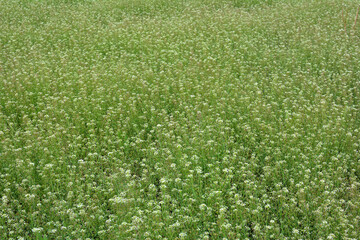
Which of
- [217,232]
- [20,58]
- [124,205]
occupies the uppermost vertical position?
[20,58]

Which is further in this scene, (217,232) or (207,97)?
(207,97)

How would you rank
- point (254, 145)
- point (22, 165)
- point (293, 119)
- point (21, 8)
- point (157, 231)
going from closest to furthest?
point (157, 231)
point (22, 165)
point (254, 145)
point (293, 119)
point (21, 8)

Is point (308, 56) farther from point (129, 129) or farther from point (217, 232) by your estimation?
point (217, 232)

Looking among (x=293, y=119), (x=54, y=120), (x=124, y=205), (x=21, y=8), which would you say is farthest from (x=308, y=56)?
(x=21, y=8)

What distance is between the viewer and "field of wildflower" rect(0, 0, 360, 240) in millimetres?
5211

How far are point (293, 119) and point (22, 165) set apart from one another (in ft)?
16.7

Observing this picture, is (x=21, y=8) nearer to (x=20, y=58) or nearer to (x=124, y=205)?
(x=20, y=58)

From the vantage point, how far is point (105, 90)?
356 inches

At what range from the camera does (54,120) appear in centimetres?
786

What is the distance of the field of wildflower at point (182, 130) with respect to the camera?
17.1 feet

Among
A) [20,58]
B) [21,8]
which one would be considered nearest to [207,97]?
[20,58]

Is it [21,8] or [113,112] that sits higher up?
[21,8]

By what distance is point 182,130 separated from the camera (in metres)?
6.88

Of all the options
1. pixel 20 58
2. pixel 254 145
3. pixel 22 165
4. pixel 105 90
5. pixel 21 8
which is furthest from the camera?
pixel 21 8
